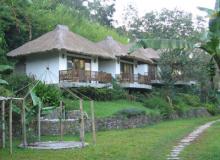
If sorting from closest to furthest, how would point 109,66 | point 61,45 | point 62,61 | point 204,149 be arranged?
point 204,149 < point 61,45 < point 62,61 < point 109,66

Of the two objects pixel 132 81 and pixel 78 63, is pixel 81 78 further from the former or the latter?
pixel 132 81

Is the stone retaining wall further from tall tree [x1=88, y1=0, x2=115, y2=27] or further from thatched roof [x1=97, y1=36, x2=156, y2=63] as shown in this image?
tall tree [x1=88, y1=0, x2=115, y2=27]

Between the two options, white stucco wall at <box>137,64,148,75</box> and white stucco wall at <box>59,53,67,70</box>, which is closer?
white stucco wall at <box>59,53,67,70</box>

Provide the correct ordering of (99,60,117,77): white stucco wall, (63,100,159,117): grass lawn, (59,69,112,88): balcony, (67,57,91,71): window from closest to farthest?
1. (63,100,159,117): grass lawn
2. (59,69,112,88): balcony
3. (67,57,91,71): window
4. (99,60,117,77): white stucco wall

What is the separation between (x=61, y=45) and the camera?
112 feet

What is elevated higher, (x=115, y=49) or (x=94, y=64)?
(x=115, y=49)

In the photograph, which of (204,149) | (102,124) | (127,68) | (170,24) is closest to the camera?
(204,149)

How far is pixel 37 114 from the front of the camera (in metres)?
21.7

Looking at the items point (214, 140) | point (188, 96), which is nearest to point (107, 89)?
point (188, 96)

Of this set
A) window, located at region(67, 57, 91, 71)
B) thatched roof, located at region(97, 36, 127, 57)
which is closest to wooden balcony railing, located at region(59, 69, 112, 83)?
window, located at region(67, 57, 91, 71)

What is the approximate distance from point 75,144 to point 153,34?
45478 millimetres

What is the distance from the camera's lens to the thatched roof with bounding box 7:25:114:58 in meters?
34.4

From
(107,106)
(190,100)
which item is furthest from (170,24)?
(107,106)

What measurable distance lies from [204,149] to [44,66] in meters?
21.7
